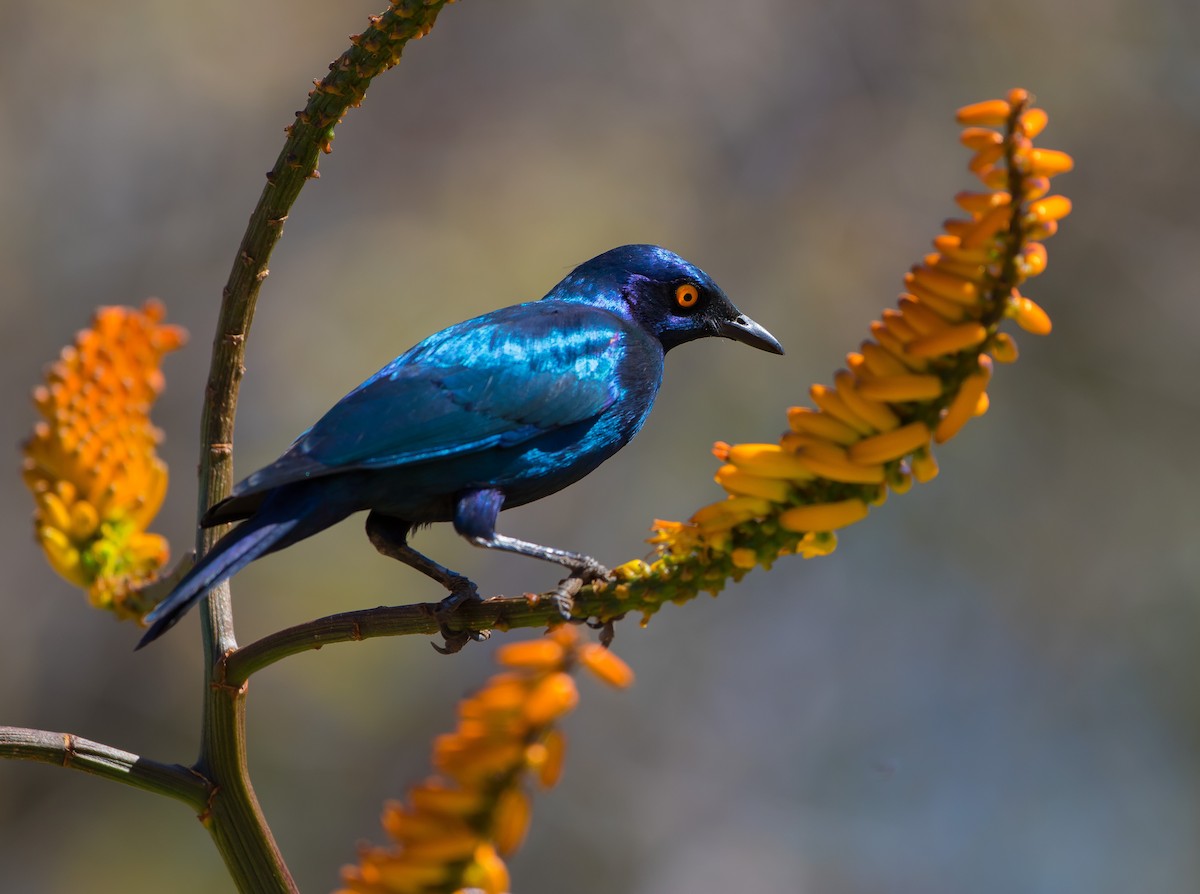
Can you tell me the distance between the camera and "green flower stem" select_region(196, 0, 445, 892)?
266cm

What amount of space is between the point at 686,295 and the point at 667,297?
0.07m

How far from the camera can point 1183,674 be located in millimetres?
9750

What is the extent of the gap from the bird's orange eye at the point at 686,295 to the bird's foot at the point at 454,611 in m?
1.45

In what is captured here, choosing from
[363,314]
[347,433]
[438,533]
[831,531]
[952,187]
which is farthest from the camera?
[952,187]

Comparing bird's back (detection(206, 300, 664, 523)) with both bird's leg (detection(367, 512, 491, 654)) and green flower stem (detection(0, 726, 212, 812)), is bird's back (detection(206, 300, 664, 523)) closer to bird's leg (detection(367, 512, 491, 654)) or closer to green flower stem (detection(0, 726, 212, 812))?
bird's leg (detection(367, 512, 491, 654))

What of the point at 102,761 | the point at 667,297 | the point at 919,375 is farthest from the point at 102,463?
the point at 919,375

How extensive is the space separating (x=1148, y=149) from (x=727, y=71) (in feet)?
10.7

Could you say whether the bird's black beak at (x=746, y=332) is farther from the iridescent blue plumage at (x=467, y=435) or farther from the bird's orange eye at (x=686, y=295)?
the iridescent blue plumage at (x=467, y=435)

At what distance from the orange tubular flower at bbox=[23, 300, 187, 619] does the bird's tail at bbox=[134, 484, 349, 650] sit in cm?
37

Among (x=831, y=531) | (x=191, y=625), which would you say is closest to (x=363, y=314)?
(x=191, y=625)

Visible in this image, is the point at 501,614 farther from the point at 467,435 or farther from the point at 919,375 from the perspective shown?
the point at 467,435

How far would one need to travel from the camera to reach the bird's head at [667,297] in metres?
4.59

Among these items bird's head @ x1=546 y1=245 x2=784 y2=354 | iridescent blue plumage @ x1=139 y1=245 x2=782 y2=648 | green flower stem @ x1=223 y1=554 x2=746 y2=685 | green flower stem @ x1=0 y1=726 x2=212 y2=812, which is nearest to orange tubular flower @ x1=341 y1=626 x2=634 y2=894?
green flower stem @ x1=223 y1=554 x2=746 y2=685

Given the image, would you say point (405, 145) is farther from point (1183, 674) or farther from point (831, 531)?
point (831, 531)
